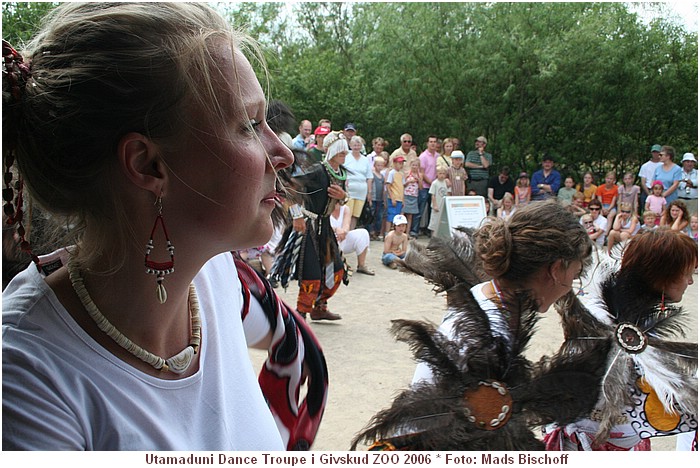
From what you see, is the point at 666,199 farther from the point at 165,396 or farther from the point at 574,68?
the point at 165,396

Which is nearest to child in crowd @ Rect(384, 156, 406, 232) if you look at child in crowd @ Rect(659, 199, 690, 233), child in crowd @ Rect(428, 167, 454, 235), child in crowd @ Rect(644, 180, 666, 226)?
child in crowd @ Rect(428, 167, 454, 235)

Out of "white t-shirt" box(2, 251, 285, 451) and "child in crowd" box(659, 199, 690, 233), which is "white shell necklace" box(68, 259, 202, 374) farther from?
"child in crowd" box(659, 199, 690, 233)

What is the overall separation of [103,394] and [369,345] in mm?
4770

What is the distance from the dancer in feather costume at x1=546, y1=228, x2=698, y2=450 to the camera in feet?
6.90

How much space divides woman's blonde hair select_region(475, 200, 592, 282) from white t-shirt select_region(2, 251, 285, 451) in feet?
4.03

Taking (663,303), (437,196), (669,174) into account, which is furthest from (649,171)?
(663,303)

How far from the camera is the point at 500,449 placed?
58.7 inches

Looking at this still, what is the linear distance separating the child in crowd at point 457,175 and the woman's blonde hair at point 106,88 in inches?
417

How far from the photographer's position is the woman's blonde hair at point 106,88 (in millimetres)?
1087

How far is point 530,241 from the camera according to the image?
2.40 m

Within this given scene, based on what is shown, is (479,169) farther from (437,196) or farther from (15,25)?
(15,25)
